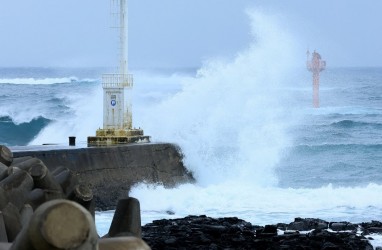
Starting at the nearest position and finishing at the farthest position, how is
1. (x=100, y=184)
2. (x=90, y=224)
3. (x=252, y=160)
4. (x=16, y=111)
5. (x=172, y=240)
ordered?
(x=90, y=224) < (x=172, y=240) < (x=100, y=184) < (x=252, y=160) < (x=16, y=111)

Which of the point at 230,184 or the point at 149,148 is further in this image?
the point at 230,184

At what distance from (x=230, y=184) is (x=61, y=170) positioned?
1271cm

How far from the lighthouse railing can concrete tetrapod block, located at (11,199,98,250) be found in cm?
1580

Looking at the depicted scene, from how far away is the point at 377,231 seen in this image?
12.8 metres

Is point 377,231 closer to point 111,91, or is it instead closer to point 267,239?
point 267,239

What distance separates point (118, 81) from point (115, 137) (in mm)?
1352

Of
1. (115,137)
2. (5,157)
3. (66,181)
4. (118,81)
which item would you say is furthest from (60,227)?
(118,81)

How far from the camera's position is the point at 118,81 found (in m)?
18.5

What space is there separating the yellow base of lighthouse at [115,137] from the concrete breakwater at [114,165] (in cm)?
42

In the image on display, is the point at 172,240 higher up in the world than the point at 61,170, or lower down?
lower down

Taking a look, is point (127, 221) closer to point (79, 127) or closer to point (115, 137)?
point (115, 137)

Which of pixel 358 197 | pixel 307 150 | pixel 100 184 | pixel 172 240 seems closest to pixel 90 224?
pixel 172 240

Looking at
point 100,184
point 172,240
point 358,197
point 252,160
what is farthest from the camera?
point 252,160

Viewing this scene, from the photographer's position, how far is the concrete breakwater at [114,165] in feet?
Answer: 50.1
